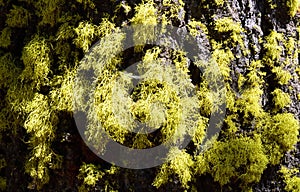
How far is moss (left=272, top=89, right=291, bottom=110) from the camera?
6.20 feet

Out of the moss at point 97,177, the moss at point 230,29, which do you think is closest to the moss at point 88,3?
the moss at point 230,29

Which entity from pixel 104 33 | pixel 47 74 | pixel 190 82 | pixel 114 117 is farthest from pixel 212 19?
pixel 47 74

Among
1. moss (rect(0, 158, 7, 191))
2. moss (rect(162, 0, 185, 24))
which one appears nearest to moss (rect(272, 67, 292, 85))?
moss (rect(162, 0, 185, 24))

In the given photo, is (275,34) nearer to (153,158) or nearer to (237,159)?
(237,159)

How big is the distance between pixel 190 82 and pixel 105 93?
363 millimetres

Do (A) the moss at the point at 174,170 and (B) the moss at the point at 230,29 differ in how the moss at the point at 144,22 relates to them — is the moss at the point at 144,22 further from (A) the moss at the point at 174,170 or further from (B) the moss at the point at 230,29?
(A) the moss at the point at 174,170

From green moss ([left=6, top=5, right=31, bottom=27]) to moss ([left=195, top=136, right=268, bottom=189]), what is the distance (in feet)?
3.27

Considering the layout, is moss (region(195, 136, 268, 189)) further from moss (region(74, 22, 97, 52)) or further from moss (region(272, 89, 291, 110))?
moss (region(74, 22, 97, 52))

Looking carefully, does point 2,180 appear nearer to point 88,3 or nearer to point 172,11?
point 88,3

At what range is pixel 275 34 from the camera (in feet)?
6.33

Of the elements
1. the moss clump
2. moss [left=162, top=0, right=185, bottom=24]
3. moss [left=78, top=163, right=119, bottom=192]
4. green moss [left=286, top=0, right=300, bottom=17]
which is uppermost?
green moss [left=286, top=0, right=300, bottom=17]

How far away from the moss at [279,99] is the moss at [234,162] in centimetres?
22

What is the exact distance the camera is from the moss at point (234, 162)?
5.85 ft

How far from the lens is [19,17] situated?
1.91 meters
